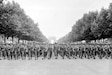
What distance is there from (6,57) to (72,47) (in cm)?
700

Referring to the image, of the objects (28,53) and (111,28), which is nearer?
(28,53)

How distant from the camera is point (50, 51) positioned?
26.5 metres

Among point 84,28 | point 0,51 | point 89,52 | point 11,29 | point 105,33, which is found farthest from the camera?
point 84,28

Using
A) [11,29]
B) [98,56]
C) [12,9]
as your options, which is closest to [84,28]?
[11,29]

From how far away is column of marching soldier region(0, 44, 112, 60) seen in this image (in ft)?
82.6

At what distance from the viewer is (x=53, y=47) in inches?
1059

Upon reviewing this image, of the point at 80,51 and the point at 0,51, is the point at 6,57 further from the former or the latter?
the point at 80,51

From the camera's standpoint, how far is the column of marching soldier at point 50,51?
25188 millimetres
